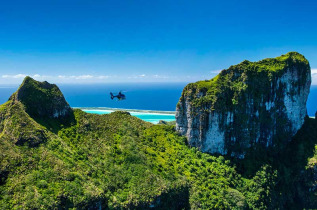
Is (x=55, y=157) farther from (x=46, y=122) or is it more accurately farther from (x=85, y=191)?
(x=46, y=122)

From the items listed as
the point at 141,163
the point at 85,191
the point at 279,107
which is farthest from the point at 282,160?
the point at 85,191

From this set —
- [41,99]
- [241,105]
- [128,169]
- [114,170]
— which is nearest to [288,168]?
[241,105]

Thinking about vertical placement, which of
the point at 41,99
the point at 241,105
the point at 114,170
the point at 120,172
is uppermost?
the point at 41,99

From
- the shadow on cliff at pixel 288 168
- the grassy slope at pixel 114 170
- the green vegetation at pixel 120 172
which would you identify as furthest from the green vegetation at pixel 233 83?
the shadow on cliff at pixel 288 168

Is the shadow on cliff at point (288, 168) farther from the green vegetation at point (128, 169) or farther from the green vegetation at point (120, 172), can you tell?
the green vegetation at point (120, 172)

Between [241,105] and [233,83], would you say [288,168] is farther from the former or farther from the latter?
[233,83]
